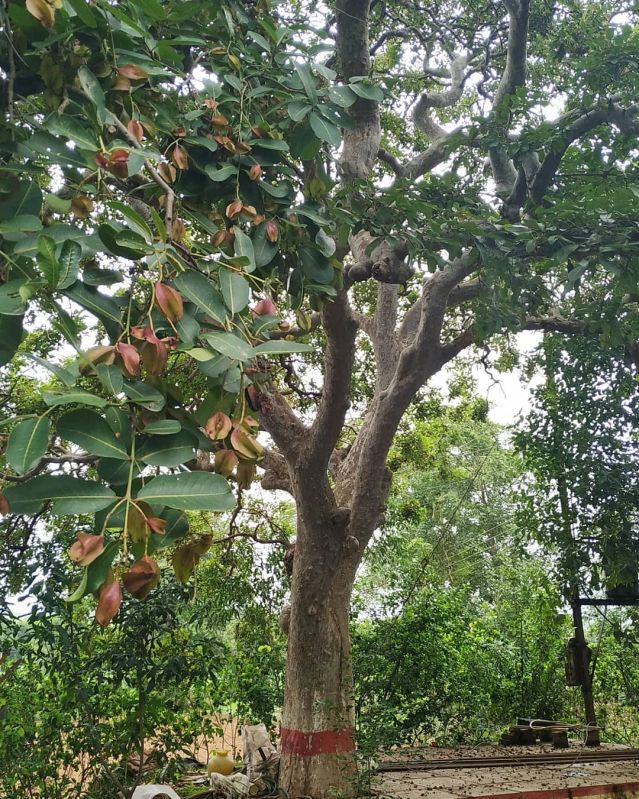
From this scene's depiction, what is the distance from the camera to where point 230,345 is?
2.74ft

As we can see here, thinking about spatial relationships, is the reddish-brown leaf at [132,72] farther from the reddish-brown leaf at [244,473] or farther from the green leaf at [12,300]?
the reddish-brown leaf at [244,473]

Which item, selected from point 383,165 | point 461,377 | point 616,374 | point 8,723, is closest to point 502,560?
point 461,377

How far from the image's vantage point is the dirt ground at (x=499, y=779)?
4.13m

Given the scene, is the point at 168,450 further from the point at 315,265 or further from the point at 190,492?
the point at 315,265

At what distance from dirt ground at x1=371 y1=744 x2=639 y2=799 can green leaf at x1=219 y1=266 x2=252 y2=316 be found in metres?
3.77

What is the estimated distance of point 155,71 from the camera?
1.26 meters

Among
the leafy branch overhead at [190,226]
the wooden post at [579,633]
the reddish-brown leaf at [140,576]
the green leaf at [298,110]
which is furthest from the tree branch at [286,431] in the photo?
the reddish-brown leaf at [140,576]

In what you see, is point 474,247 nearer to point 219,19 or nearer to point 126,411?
point 219,19

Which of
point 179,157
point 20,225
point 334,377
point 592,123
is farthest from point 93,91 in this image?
point 334,377

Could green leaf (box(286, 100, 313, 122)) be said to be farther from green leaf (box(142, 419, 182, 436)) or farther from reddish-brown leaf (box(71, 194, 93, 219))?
green leaf (box(142, 419, 182, 436))

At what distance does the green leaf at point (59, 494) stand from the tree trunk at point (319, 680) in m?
3.51

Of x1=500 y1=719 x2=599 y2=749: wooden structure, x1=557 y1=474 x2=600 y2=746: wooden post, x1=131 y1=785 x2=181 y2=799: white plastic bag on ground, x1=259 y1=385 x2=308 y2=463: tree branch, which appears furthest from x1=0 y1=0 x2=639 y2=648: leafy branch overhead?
x1=500 y1=719 x2=599 y2=749: wooden structure

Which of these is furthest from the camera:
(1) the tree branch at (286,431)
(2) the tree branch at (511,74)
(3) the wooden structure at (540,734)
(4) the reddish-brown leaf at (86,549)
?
(3) the wooden structure at (540,734)

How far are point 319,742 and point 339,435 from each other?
74.4 inches
